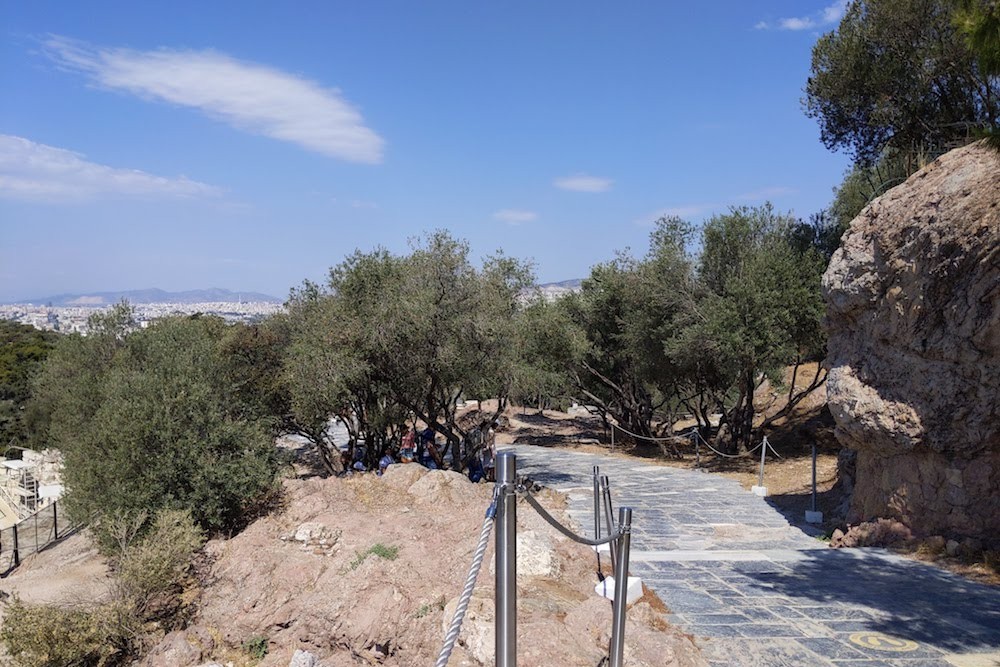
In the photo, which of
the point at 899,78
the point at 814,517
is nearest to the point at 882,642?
the point at 814,517

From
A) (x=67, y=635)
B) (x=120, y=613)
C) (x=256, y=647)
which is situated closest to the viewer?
(x=67, y=635)

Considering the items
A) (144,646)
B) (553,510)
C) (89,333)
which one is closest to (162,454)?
(144,646)

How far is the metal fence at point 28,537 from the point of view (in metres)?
16.6

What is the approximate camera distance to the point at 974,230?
8508 millimetres

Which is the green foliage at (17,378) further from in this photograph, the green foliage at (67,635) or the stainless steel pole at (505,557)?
the stainless steel pole at (505,557)

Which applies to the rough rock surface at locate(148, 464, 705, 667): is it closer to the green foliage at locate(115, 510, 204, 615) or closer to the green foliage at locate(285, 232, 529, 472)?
the green foliage at locate(115, 510, 204, 615)

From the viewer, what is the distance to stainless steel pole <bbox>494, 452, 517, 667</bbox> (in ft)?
11.3

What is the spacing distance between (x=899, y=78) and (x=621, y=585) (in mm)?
14936

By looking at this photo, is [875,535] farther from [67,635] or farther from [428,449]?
[67,635]

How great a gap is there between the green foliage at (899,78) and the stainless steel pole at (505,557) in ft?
40.9

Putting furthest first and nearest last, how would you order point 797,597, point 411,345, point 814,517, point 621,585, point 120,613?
1. point 411,345
2. point 814,517
3. point 120,613
4. point 797,597
5. point 621,585

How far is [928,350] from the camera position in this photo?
9367 millimetres

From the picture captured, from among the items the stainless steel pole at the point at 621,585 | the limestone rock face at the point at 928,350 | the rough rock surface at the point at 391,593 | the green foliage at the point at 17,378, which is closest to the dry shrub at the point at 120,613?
the rough rock surface at the point at 391,593

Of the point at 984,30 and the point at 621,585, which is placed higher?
the point at 984,30
